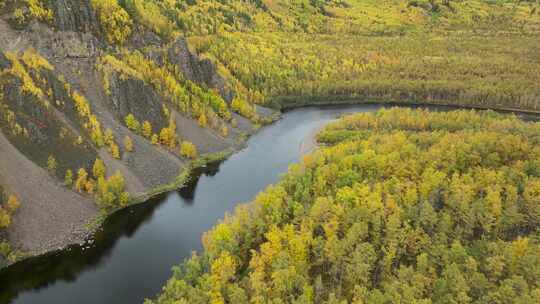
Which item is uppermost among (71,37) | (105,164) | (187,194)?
(71,37)

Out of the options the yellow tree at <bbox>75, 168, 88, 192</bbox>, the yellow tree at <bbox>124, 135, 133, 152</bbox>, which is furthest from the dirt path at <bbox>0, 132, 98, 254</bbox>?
the yellow tree at <bbox>124, 135, 133, 152</bbox>

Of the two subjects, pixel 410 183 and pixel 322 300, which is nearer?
pixel 322 300

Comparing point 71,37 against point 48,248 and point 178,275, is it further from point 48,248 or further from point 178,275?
point 178,275

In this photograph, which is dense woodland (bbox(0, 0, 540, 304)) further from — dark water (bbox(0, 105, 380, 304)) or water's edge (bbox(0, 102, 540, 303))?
dark water (bbox(0, 105, 380, 304))

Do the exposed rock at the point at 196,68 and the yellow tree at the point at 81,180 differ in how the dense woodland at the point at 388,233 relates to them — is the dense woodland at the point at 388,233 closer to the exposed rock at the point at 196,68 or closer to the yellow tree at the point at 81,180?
the yellow tree at the point at 81,180

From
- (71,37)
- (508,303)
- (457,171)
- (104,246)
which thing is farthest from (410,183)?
(71,37)

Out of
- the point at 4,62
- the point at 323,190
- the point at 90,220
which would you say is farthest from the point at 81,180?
the point at 323,190
